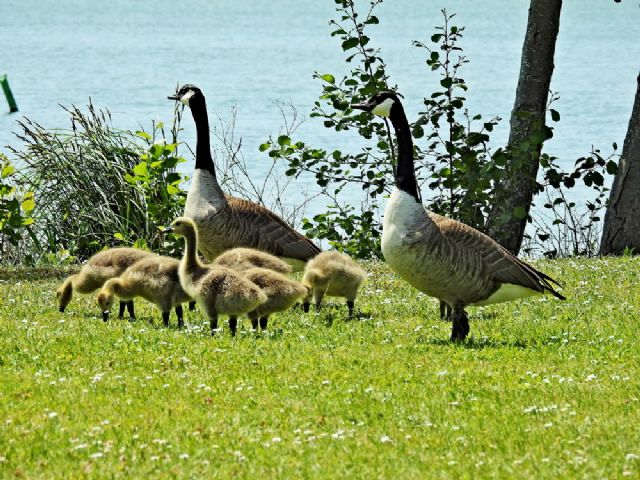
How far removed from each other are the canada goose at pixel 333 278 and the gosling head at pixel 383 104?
166 cm

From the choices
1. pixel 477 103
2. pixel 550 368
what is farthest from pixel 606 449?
pixel 477 103

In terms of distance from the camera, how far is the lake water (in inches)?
1270

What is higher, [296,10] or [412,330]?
[296,10]

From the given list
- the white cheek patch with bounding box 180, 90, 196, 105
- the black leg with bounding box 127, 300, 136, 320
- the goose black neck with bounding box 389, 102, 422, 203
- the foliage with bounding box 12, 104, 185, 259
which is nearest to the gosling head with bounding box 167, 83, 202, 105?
the white cheek patch with bounding box 180, 90, 196, 105

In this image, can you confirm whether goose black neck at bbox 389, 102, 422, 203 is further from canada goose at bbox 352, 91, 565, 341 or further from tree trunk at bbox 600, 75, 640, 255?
tree trunk at bbox 600, 75, 640, 255

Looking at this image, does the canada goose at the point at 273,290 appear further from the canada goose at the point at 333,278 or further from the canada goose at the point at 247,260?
the canada goose at the point at 333,278

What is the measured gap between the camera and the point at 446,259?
980 centimetres

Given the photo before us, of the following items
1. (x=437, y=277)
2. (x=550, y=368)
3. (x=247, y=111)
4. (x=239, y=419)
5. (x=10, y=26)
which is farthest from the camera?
(x=10, y=26)

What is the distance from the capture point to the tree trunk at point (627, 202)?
53.4 feet

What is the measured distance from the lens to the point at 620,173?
647 inches

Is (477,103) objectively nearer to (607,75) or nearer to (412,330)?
(607,75)

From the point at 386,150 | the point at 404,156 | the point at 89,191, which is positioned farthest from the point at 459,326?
the point at 89,191

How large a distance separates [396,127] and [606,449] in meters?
4.58

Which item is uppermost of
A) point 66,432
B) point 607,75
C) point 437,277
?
point 607,75
